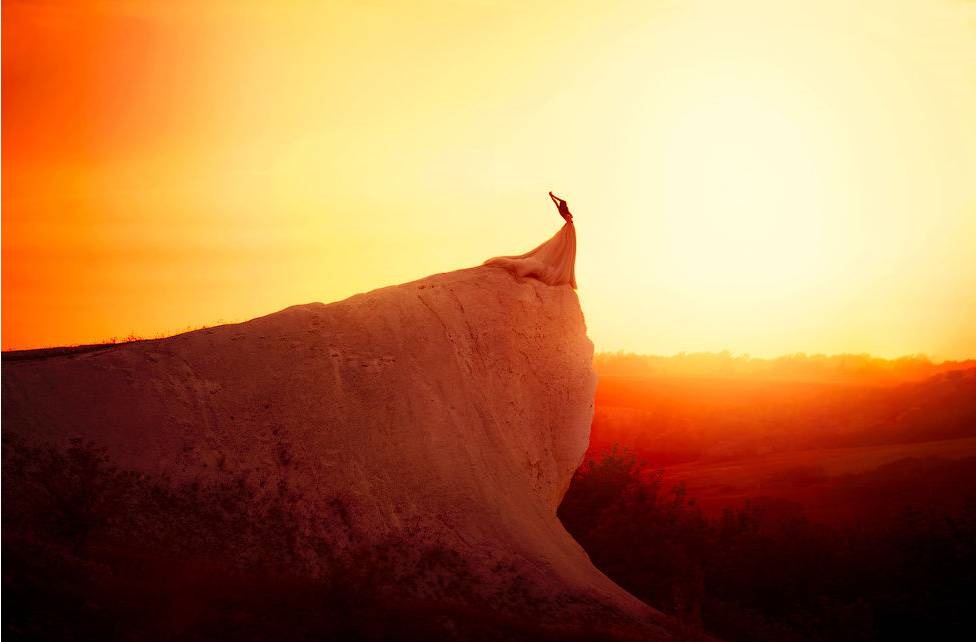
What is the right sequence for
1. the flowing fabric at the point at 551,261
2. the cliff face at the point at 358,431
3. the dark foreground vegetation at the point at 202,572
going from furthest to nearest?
the flowing fabric at the point at 551,261 < the cliff face at the point at 358,431 < the dark foreground vegetation at the point at 202,572

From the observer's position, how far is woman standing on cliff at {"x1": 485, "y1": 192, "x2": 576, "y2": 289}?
45.8 ft

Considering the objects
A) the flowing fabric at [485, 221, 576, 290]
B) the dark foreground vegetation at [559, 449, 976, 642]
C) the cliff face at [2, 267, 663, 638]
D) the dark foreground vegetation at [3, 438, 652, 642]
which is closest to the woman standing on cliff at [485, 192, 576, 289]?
the flowing fabric at [485, 221, 576, 290]

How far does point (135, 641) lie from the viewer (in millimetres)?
6895

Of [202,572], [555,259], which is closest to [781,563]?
[555,259]

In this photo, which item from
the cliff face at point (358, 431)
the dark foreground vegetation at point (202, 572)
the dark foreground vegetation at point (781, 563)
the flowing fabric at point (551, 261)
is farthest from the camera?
the flowing fabric at point (551, 261)

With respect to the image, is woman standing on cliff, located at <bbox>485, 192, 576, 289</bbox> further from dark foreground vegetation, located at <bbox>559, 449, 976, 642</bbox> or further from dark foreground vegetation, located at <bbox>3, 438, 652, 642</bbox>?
dark foreground vegetation, located at <bbox>3, 438, 652, 642</bbox>

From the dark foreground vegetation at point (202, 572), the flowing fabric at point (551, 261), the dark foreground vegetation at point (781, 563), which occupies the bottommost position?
the dark foreground vegetation at point (781, 563)

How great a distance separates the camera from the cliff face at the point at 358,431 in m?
8.73

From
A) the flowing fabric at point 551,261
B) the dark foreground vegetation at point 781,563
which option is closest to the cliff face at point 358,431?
the flowing fabric at point 551,261

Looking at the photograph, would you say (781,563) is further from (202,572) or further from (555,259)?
(202,572)

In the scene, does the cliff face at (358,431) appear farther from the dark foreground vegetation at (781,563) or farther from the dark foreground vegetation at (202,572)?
the dark foreground vegetation at (781,563)

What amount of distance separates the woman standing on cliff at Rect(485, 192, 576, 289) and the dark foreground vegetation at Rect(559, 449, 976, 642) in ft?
17.6

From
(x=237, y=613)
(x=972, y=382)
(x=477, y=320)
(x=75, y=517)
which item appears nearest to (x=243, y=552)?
(x=237, y=613)

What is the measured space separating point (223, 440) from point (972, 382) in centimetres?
3274
